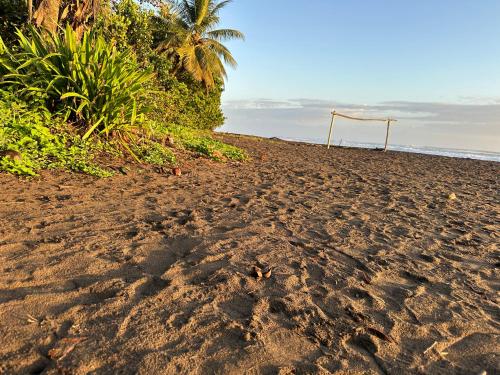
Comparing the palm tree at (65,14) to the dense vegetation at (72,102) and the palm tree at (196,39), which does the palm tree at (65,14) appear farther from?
the palm tree at (196,39)

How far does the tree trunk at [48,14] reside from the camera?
259 inches

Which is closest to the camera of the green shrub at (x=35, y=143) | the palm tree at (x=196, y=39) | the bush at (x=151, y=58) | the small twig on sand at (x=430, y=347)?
the small twig on sand at (x=430, y=347)

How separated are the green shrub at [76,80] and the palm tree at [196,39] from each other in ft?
37.3

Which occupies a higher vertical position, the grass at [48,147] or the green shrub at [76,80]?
the green shrub at [76,80]

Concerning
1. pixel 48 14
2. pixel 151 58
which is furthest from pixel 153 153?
pixel 151 58

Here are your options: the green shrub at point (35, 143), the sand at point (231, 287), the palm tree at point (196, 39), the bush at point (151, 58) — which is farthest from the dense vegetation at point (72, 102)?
the palm tree at point (196, 39)

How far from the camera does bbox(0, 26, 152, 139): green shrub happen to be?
516 centimetres

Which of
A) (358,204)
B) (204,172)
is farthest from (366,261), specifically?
(204,172)

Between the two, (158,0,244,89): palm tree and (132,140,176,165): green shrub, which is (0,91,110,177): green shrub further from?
(158,0,244,89): palm tree

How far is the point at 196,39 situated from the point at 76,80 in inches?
534

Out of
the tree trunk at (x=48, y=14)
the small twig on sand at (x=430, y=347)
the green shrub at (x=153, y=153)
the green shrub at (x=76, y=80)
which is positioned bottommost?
the small twig on sand at (x=430, y=347)

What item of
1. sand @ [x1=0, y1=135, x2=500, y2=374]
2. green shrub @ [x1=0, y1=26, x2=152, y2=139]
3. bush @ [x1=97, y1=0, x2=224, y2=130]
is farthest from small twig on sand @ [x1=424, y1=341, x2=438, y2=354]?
bush @ [x1=97, y1=0, x2=224, y2=130]

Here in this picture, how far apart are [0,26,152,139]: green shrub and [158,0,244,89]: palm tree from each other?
11360mm

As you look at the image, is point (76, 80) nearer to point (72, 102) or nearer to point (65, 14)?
point (72, 102)
